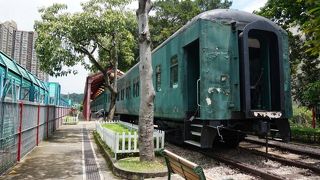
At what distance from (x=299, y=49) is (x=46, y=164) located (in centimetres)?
1659

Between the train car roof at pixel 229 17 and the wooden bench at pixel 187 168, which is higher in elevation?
the train car roof at pixel 229 17

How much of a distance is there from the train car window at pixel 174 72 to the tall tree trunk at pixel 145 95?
211 centimetres

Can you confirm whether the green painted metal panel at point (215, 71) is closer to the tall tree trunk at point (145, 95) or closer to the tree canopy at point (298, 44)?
the tall tree trunk at point (145, 95)

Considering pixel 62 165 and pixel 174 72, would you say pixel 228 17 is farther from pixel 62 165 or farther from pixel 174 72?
pixel 62 165

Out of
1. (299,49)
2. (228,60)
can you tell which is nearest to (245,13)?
(228,60)

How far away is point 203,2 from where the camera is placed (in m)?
45.9

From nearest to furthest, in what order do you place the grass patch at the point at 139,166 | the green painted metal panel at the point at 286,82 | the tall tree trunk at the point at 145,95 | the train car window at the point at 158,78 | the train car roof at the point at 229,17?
the grass patch at the point at 139,166, the tall tree trunk at the point at 145,95, the train car roof at the point at 229,17, the green painted metal panel at the point at 286,82, the train car window at the point at 158,78

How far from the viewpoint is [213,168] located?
28.3 feet

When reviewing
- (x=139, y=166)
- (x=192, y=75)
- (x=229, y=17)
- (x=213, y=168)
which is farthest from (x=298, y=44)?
(x=139, y=166)

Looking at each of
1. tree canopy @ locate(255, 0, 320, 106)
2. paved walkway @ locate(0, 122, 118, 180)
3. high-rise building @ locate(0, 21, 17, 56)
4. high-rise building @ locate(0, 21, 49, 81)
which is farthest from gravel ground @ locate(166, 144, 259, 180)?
high-rise building @ locate(0, 21, 49, 81)

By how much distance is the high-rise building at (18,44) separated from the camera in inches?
618

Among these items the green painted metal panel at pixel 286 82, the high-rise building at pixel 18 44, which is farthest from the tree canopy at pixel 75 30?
the green painted metal panel at pixel 286 82

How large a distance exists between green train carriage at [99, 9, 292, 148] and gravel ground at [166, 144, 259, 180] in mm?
585

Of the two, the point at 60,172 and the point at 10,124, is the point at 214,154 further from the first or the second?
the point at 10,124
